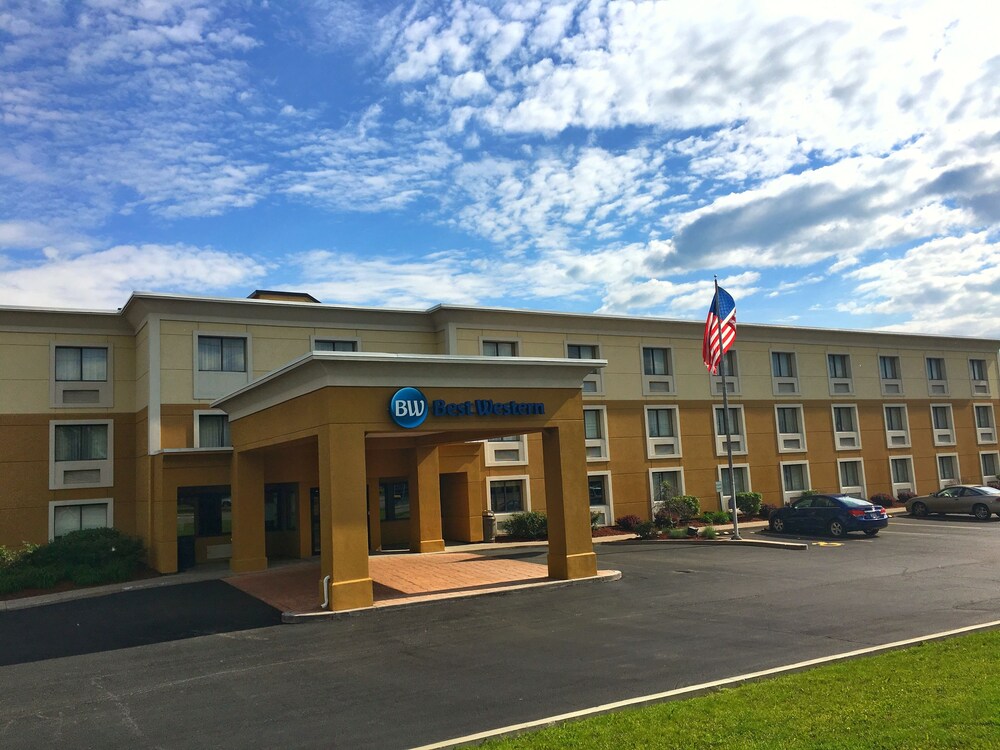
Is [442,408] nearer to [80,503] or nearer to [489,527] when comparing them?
[489,527]

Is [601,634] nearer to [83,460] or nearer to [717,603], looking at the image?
[717,603]

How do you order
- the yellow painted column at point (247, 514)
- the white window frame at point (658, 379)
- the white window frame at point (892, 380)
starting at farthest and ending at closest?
the white window frame at point (892, 380) < the white window frame at point (658, 379) < the yellow painted column at point (247, 514)

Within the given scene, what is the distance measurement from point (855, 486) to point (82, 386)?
34648mm

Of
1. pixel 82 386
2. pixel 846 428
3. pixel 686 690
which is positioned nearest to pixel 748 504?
pixel 846 428

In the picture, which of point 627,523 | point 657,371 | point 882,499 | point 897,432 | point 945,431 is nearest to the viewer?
point 627,523

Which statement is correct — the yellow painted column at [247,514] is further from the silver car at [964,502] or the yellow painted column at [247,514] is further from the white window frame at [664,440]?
the silver car at [964,502]

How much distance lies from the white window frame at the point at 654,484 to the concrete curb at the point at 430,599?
1320cm

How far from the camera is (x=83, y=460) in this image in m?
25.8

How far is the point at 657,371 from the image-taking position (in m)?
33.8

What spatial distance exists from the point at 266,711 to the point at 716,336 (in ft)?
63.3

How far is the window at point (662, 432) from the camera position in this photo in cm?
3300

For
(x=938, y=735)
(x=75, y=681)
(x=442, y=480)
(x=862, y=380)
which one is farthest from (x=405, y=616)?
(x=862, y=380)

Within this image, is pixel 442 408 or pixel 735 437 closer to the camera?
pixel 442 408

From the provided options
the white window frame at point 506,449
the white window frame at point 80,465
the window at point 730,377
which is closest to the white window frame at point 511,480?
the white window frame at point 506,449
